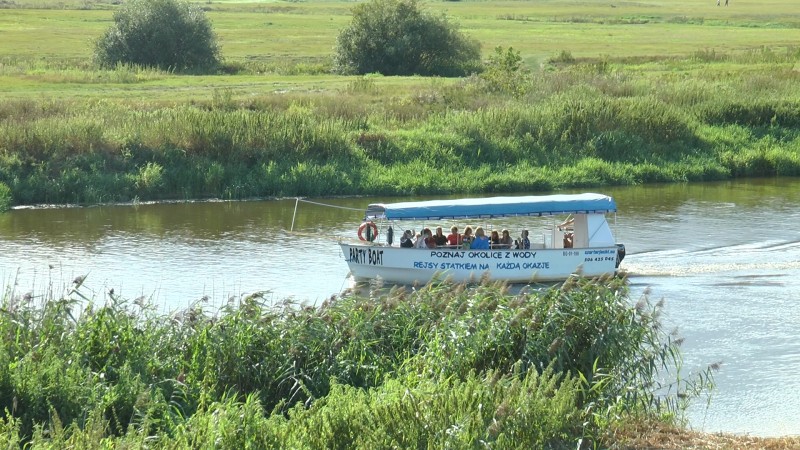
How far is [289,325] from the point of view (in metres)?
15.4

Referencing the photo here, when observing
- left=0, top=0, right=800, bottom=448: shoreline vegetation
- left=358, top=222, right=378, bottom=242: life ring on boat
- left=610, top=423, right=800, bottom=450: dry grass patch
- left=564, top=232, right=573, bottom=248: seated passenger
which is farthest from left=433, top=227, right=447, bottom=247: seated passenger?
left=610, top=423, right=800, bottom=450: dry grass patch

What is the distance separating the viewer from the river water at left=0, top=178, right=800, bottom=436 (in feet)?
64.5

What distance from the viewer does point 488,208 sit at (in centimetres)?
2781

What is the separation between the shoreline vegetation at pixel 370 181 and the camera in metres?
12.4

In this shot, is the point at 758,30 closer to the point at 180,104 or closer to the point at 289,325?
the point at 180,104

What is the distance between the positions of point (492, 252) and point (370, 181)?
13.5 meters

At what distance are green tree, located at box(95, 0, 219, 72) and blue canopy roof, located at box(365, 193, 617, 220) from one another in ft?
140

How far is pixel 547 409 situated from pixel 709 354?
30.3 feet

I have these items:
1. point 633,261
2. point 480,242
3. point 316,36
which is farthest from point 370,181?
point 316,36

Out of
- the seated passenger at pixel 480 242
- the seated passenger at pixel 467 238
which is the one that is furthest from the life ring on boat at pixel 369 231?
the seated passenger at pixel 480 242

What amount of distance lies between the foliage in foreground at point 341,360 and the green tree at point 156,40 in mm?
54063

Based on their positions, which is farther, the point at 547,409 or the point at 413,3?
the point at 413,3

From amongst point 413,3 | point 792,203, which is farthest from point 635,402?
point 413,3

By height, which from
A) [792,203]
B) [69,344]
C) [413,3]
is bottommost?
[792,203]
